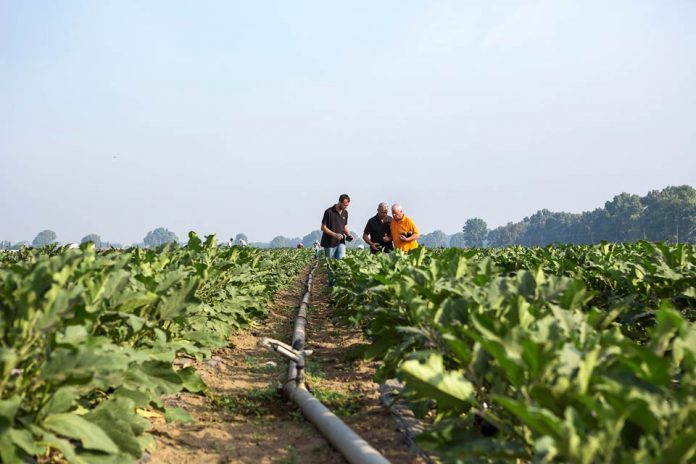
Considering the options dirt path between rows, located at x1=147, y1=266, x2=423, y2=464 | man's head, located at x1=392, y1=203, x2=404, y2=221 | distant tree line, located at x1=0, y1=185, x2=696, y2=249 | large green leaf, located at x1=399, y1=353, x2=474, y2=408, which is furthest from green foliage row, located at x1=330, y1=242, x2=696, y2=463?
distant tree line, located at x1=0, y1=185, x2=696, y2=249

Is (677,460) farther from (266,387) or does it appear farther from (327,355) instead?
(327,355)

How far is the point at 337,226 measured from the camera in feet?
39.3

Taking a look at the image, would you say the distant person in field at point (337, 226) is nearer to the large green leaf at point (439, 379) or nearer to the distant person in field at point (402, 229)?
the distant person in field at point (402, 229)

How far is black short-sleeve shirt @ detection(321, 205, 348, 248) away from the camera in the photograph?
11.9 m

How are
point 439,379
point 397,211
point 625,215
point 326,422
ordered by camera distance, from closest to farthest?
point 439,379 < point 326,422 < point 397,211 < point 625,215

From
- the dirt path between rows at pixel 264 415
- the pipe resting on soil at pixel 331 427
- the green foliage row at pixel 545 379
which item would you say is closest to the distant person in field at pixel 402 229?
the dirt path between rows at pixel 264 415

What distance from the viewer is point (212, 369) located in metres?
6.32

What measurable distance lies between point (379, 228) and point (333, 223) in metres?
0.92

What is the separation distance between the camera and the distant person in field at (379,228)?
11492 mm

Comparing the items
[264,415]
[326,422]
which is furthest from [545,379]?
[264,415]

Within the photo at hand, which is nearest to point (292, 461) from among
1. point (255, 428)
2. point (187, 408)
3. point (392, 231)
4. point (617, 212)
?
point (255, 428)

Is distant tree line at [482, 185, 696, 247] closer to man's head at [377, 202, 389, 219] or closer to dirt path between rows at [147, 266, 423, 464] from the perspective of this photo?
man's head at [377, 202, 389, 219]

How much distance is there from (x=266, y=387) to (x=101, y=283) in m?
2.98

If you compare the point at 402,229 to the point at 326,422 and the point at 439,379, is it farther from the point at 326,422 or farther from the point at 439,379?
the point at 439,379
